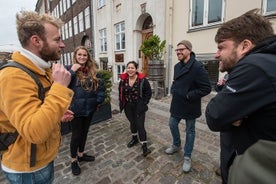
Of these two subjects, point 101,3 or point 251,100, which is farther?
point 101,3

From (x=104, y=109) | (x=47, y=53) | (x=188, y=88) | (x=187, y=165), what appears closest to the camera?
(x=47, y=53)

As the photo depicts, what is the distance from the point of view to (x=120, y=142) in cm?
398

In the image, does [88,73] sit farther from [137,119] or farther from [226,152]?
[226,152]

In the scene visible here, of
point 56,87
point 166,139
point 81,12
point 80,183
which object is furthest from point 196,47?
point 81,12

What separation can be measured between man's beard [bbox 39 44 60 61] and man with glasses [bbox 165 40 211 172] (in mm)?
1927

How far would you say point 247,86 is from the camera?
1074mm

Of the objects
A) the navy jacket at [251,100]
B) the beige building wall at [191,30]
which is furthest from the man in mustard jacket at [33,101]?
the beige building wall at [191,30]

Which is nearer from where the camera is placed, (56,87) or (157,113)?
(56,87)

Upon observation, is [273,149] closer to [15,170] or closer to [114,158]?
[15,170]

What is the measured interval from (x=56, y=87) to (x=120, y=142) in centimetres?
303

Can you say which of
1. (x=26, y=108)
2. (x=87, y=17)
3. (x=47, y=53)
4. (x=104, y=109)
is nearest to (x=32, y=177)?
(x=26, y=108)

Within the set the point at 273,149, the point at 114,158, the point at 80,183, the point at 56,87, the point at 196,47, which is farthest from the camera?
the point at 196,47

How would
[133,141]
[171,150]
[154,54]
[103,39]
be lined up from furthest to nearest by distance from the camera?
[103,39]
[154,54]
[133,141]
[171,150]

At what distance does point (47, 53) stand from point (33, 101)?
1.58 feet
